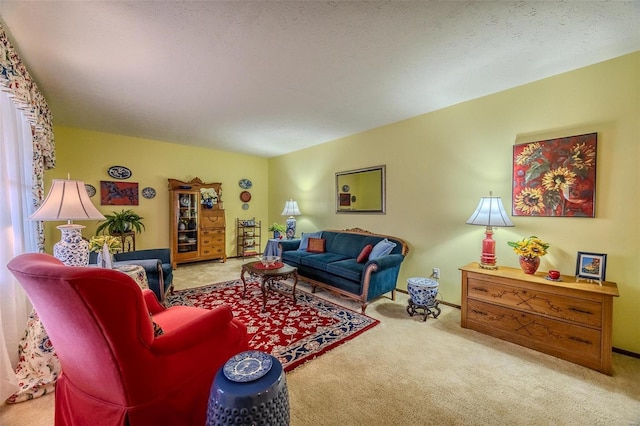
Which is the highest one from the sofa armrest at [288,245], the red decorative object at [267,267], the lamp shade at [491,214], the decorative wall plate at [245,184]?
the decorative wall plate at [245,184]

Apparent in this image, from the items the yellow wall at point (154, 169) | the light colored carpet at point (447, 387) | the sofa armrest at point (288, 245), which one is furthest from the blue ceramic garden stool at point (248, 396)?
the yellow wall at point (154, 169)

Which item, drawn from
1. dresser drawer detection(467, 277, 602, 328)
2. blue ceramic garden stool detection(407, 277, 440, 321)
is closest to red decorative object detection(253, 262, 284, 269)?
blue ceramic garden stool detection(407, 277, 440, 321)

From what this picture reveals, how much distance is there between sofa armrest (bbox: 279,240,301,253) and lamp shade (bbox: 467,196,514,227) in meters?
2.95

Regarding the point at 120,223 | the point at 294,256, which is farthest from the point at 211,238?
the point at 294,256

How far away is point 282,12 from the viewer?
1.72m

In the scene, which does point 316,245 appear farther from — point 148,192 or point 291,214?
point 148,192

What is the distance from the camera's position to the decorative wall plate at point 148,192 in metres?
5.08

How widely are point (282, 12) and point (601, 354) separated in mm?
3459

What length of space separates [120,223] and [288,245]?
2990 mm

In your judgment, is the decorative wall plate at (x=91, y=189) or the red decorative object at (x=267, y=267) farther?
the decorative wall plate at (x=91, y=189)

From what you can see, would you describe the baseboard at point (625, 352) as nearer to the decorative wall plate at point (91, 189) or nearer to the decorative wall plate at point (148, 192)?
the decorative wall plate at point (148, 192)

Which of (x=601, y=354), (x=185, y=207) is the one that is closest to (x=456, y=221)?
(x=601, y=354)

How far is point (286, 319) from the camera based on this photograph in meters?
2.83

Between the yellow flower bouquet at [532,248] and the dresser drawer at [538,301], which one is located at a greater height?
the yellow flower bouquet at [532,248]
